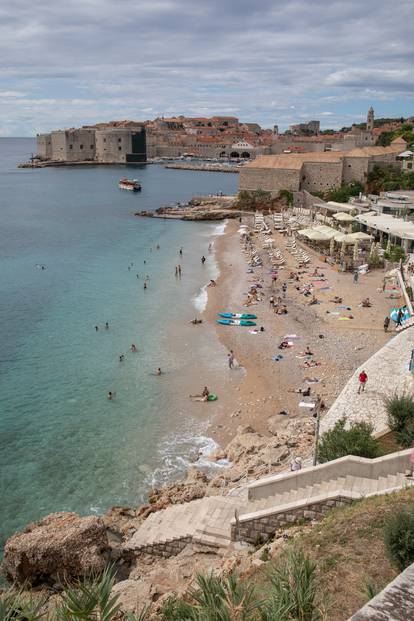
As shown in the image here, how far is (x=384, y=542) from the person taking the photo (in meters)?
6.41

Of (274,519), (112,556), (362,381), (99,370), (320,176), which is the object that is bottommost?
(99,370)

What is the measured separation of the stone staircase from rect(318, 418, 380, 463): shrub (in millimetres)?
620

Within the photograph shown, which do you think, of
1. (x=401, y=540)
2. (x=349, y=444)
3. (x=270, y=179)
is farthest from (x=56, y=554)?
(x=270, y=179)

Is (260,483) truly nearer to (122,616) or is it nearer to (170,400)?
(122,616)

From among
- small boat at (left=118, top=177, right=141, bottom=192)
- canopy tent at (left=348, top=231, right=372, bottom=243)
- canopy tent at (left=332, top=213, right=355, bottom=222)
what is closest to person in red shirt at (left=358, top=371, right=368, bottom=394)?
canopy tent at (left=348, top=231, right=372, bottom=243)

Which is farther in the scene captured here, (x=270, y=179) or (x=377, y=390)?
(x=270, y=179)

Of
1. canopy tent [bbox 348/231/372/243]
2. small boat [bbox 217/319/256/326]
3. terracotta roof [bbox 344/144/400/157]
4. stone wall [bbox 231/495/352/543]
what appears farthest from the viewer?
terracotta roof [bbox 344/144/400/157]

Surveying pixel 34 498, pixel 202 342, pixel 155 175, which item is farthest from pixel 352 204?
pixel 155 175

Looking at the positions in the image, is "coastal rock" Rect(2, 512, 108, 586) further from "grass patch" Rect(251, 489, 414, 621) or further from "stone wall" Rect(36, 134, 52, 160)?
"stone wall" Rect(36, 134, 52, 160)

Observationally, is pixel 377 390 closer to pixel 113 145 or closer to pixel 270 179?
pixel 270 179

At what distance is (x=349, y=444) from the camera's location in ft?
31.4

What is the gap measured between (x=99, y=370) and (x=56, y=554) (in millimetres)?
9874

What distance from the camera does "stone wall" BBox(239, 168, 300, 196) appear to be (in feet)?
167

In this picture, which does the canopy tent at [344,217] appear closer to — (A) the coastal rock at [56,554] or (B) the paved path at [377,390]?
(B) the paved path at [377,390]
